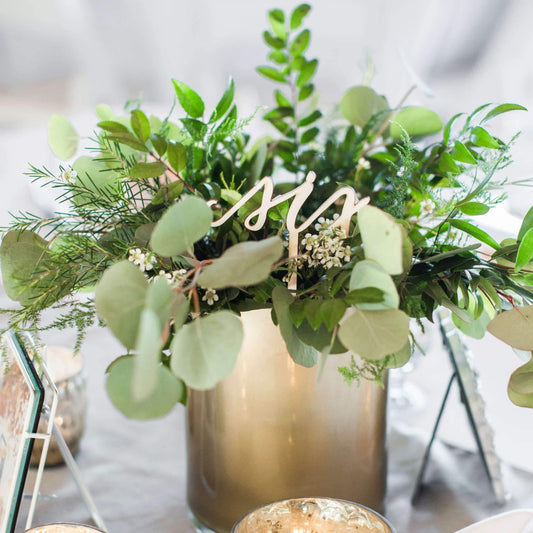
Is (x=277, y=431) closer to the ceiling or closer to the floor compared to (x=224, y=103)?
closer to the floor


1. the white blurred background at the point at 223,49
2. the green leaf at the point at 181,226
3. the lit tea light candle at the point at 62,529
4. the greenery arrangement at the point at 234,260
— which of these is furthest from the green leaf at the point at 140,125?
the white blurred background at the point at 223,49

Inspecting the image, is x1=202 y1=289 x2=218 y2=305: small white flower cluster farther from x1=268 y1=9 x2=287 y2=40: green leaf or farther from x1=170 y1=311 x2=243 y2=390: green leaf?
x1=268 y1=9 x2=287 y2=40: green leaf

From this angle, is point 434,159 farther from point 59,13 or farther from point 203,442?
point 59,13

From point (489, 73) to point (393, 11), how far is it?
271 millimetres

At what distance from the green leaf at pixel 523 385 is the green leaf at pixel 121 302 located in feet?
0.59

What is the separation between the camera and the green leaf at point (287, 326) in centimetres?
28

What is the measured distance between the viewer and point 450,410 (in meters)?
0.58

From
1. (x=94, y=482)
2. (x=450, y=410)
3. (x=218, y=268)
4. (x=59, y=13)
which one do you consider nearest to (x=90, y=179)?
(x=218, y=268)

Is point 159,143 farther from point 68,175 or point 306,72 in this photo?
point 306,72

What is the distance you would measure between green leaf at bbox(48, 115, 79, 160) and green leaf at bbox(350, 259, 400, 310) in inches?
9.3

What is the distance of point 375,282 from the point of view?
23cm

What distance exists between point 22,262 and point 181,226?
0.43 feet

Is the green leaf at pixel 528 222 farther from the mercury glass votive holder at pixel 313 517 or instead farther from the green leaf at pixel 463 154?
the mercury glass votive holder at pixel 313 517

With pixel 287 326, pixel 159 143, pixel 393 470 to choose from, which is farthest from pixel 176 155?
pixel 393 470
